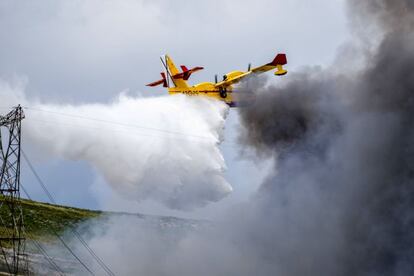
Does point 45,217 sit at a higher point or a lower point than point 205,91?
lower

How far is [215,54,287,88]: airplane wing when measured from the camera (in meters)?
94.8

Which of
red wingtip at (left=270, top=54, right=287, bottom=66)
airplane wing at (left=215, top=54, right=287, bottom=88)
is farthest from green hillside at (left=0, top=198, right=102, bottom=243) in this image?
red wingtip at (left=270, top=54, right=287, bottom=66)

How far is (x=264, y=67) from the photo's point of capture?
96312 mm

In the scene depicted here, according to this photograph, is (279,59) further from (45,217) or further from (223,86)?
(45,217)

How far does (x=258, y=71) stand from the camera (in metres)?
97.3

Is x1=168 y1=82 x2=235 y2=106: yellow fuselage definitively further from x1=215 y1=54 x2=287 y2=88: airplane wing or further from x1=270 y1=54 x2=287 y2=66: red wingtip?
x1=270 y1=54 x2=287 y2=66: red wingtip

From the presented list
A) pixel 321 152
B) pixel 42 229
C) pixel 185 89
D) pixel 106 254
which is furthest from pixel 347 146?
pixel 42 229

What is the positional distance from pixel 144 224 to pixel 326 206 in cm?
3206

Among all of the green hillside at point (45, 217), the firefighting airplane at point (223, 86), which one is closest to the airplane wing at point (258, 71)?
the firefighting airplane at point (223, 86)

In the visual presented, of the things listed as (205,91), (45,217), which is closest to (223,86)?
(205,91)

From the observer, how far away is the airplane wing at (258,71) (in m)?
94.8

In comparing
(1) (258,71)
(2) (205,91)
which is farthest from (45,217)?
(1) (258,71)

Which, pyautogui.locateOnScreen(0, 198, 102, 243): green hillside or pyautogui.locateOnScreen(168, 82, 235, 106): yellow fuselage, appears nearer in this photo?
pyautogui.locateOnScreen(168, 82, 235, 106): yellow fuselage

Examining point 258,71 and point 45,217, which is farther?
point 45,217
